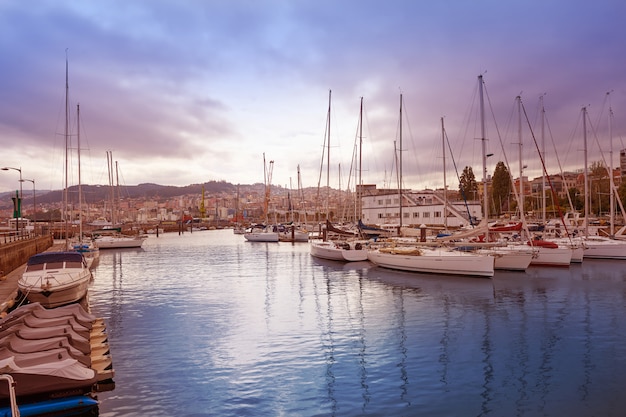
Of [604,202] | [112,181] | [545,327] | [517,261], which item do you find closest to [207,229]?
[112,181]

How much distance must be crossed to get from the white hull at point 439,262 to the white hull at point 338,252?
4.91m

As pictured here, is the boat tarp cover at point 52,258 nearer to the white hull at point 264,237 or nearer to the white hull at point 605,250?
the white hull at point 605,250

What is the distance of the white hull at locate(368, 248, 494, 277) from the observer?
3406 centimetres

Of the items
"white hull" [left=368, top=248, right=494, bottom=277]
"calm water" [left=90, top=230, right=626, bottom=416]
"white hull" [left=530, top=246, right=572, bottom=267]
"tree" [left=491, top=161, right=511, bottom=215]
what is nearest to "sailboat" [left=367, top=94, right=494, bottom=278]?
"white hull" [left=368, top=248, right=494, bottom=277]

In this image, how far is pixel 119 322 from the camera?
21969mm

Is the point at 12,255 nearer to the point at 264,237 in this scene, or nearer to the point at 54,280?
the point at 54,280

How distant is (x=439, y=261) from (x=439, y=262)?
0.29 ft

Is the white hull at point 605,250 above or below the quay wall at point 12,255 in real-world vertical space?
below

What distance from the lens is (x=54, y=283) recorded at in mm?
22312

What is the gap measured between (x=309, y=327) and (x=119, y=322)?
935cm

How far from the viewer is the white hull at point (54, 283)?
21.4m

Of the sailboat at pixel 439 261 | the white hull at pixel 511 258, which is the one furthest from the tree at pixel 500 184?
the white hull at pixel 511 258

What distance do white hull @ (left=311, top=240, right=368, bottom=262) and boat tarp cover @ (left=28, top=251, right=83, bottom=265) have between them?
26.9m

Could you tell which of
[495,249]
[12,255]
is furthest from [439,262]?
[12,255]
